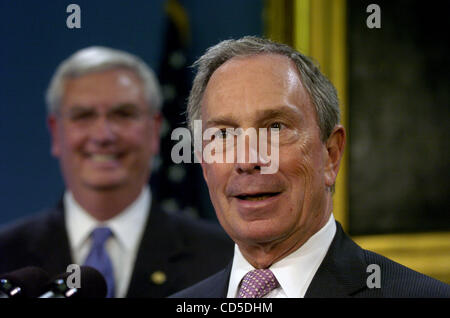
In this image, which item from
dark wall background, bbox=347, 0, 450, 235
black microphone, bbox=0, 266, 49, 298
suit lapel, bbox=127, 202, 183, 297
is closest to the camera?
black microphone, bbox=0, 266, 49, 298

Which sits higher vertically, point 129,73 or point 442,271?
point 129,73

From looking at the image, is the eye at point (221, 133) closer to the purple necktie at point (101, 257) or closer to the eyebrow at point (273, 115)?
the eyebrow at point (273, 115)

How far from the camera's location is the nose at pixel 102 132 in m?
2.22

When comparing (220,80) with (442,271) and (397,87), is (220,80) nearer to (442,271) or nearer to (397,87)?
(397,87)

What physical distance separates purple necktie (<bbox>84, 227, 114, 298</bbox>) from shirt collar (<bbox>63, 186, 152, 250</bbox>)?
24mm

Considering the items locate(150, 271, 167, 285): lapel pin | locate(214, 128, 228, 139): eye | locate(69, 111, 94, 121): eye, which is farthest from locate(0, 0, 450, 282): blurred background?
locate(214, 128, 228, 139): eye

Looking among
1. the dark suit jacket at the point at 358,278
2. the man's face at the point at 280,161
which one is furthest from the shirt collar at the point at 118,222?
the dark suit jacket at the point at 358,278

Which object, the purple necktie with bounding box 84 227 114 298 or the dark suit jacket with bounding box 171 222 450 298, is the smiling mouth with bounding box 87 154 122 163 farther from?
the dark suit jacket with bounding box 171 222 450 298

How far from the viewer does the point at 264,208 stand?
1.72 m

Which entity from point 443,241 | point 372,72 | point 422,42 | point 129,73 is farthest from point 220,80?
point 443,241

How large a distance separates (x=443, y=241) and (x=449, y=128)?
18.1 inches

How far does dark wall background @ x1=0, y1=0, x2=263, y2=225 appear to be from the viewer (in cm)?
223

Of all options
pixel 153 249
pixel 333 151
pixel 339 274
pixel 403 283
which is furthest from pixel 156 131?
pixel 403 283

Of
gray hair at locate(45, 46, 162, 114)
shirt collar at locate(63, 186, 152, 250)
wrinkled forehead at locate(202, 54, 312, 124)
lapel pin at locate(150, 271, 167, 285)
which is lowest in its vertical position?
lapel pin at locate(150, 271, 167, 285)
